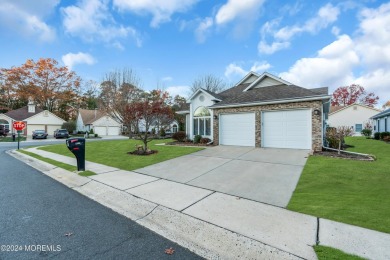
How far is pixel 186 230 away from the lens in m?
3.35

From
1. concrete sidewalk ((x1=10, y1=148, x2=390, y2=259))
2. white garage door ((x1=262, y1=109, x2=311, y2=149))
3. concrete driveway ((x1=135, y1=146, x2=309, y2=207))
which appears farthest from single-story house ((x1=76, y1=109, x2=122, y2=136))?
concrete sidewalk ((x1=10, y1=148, x2=390, y2=259))

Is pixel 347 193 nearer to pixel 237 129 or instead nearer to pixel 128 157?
pixel 237 129

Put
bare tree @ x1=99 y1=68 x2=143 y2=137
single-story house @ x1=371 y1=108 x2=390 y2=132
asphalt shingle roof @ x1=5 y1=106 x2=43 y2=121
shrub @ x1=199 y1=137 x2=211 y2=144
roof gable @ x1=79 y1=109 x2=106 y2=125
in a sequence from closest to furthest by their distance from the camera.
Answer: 1. shrub @ x1=199 y1=137 x2=211 y2=144
2. single-story house @ x1=371 y1=108 x2=390 y2=132
3. bare tree @ x1=99 y1=68 x2=143 y2=137
4. asphalt shingle roof @ x1=5 y1=106 x2=43 y2=121
5. roof gable @ x1=79 y1=109 x2=106 y2=125

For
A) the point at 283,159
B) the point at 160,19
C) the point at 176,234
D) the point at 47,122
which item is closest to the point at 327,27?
the point at 283,159

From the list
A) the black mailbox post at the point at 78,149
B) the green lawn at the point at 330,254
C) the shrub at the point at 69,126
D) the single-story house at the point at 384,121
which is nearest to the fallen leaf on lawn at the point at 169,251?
the green lawn at the point at 330,254

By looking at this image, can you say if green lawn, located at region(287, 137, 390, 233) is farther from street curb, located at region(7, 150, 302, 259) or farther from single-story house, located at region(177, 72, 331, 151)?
single-story house, located at region(177, 72, 331, 151)

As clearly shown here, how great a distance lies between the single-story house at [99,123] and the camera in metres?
41.8

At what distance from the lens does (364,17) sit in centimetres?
1039

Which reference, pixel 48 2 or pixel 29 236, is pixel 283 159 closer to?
pixel 29 236

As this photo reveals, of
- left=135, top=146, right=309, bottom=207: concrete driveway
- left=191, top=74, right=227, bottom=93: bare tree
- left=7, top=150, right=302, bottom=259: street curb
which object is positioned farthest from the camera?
left=191, top=74, right=227, bottom=93: bare tree

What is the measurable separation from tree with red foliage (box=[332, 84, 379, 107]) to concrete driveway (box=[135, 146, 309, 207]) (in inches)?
2102

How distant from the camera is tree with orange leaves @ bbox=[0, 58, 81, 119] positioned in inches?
1586

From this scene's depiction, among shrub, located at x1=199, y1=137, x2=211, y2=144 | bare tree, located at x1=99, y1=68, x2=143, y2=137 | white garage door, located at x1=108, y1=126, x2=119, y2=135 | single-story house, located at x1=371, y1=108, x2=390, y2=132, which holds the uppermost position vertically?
bare tree, located at x1=99, y1=68, x2=143, y2=137

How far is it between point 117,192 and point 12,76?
51993mm
